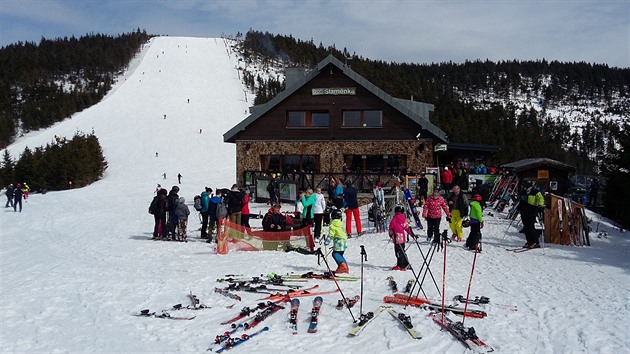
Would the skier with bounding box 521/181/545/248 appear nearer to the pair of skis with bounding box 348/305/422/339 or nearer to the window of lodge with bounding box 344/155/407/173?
the pair of skis with bounding box 348/305/422/339

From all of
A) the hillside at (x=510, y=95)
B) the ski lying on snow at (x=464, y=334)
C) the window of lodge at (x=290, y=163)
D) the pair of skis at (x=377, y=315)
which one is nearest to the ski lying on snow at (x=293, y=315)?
the pair of skis at (x=377, y=315)

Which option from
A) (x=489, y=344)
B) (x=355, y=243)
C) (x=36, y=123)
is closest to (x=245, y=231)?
(x=355, y=243)

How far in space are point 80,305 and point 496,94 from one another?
561 feet

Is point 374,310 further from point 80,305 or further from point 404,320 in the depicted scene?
point 80,305

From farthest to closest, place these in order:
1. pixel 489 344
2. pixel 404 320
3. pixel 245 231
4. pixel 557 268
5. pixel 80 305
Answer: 1. pixel 245 231
2. pixel 557 268
3. pixel 80 305
4. pixel 404 320
5. pixel 489 344

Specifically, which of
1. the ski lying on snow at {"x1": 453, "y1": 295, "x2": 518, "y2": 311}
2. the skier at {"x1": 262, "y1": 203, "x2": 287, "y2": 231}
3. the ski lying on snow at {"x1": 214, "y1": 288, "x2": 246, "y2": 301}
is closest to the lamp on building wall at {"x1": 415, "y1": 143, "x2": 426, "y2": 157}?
the skier at {"x1": 262, "y1": 203, "x2": 287, "y2": 231}

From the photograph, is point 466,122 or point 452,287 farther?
point 466,122

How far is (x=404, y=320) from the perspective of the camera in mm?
7688

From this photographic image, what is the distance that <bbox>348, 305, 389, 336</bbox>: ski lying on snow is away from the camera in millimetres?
7464

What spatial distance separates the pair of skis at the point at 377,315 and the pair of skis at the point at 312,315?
61 cm

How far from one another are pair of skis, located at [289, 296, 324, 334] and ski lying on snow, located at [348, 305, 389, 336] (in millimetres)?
597

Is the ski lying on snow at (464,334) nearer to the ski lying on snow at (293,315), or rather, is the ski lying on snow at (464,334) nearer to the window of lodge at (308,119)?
the ski lying on snow at (293,315)


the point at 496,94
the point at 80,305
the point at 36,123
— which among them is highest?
the point at 496,94

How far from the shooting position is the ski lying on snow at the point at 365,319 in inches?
294
